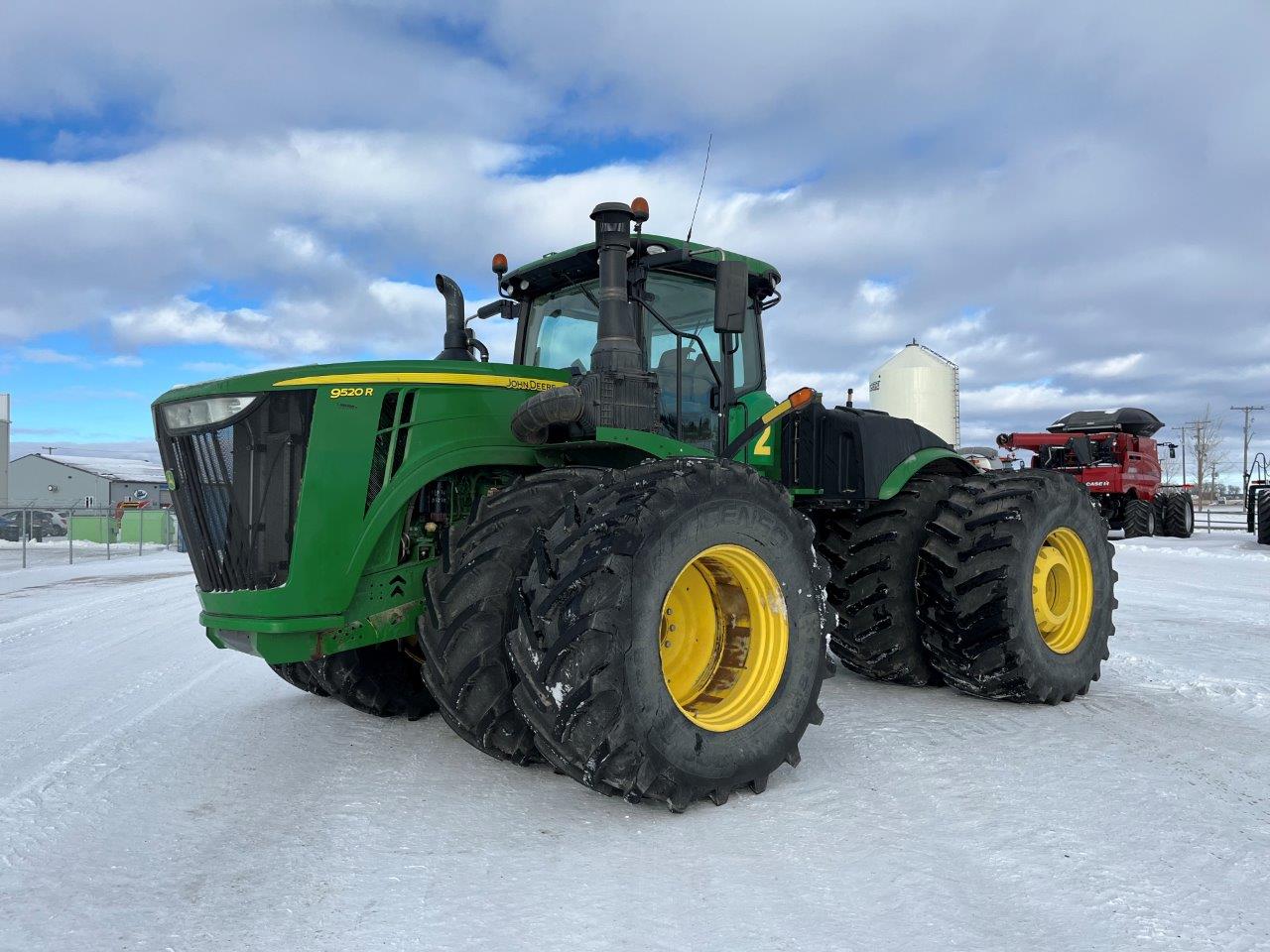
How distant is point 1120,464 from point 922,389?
227 inches

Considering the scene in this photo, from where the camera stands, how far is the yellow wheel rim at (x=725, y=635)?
3.73m

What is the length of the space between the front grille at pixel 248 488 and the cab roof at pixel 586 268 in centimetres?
176

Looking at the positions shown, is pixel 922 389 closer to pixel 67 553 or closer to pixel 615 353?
pixel 615 353

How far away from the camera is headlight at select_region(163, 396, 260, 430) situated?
373 cm

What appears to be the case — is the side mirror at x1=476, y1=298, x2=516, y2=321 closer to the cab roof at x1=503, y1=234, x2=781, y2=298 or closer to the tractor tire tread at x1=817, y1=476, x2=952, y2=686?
the cab roof at x1=503, y1=234, x2=781, y2=298

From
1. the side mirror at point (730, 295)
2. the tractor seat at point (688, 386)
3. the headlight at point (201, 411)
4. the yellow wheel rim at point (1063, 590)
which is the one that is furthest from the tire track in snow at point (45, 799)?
the yellow wheel rim at point (1063, 590)

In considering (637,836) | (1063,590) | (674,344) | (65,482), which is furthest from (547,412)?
(65,482)

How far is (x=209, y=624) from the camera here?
371 cm

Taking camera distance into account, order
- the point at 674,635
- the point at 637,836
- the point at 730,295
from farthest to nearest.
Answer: the point at 730,295, the point at 674,635, the point at 637,836

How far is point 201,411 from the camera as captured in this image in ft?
12.5

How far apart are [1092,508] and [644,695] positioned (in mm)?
3897

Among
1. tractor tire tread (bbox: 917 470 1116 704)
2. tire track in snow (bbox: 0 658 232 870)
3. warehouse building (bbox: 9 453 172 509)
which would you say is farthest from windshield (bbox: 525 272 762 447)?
warehouse building (bbox: 9 453 172 509)

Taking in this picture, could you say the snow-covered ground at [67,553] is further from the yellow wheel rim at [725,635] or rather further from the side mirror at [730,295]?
the side mirror at [730,295]

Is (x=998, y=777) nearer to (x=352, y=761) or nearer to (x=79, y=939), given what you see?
(x=352, y=761)
